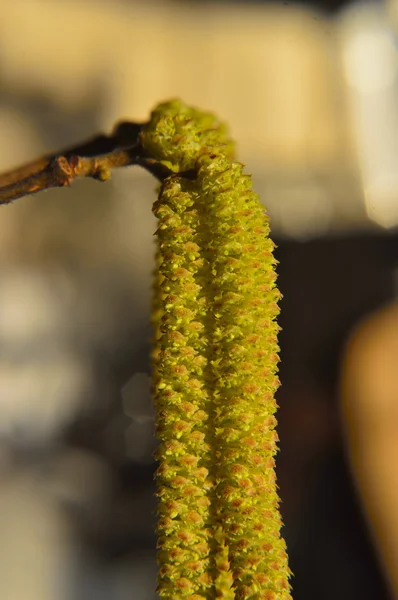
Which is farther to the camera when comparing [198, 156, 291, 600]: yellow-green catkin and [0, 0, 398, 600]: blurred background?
[0, 0, 398, 600]: blurred background

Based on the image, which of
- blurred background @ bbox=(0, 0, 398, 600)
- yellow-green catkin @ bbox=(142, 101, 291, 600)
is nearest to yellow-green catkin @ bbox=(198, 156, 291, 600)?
yellow-green catkin @ bbox=(142, 101, 291, 600)

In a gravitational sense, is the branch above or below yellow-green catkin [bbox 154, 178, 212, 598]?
above

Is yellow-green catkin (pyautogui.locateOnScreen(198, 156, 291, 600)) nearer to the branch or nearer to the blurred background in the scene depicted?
the branch

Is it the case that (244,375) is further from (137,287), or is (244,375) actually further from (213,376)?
(137,287)

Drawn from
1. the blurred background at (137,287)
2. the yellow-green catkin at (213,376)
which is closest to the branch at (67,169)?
the yellow-green catkin at (213,376)

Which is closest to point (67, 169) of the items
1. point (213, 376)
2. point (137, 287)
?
point (213, 376)

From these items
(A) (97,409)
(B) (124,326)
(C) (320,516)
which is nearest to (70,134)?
(B) (124,326)
